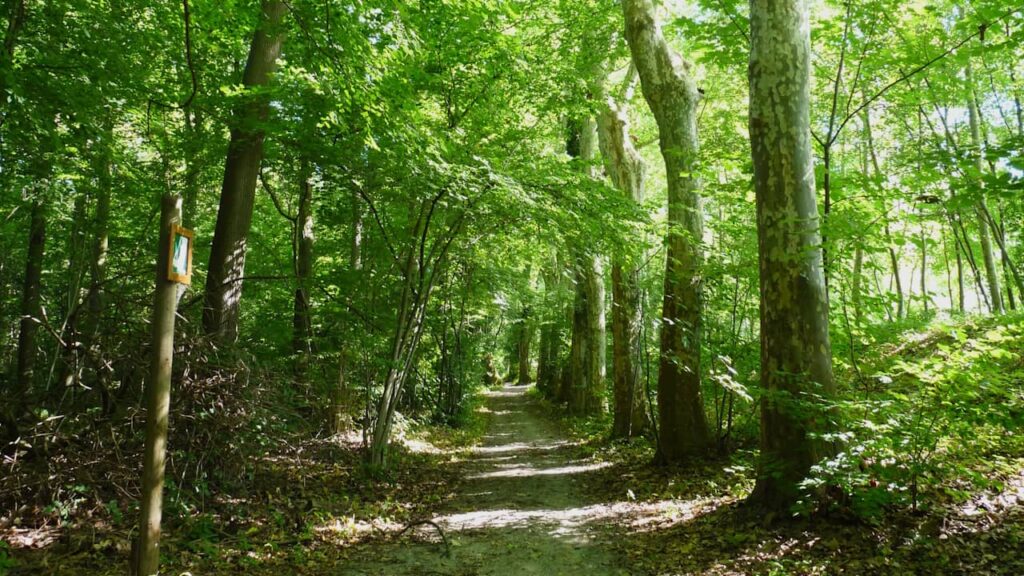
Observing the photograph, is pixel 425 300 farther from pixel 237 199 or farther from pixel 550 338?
pixel 550 338

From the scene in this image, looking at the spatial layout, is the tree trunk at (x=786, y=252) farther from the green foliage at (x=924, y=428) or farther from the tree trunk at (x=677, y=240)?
the tree trunk at (x=677, y=240)

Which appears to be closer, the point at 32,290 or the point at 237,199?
the point at 237,199

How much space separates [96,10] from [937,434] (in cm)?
975

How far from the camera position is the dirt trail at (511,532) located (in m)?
4.75

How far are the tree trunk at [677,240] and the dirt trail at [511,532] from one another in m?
1.76

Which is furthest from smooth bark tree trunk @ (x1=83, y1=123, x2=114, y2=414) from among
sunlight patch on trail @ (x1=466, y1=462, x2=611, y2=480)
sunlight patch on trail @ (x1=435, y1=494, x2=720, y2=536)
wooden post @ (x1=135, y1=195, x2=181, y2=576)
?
sunlight patch on trail @ (x1=466, y1=462, x2=611, y2=480)

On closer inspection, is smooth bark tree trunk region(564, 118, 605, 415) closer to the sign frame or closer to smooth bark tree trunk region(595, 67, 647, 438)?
smooth bark tree trunk region(595, 67, 647, 438)

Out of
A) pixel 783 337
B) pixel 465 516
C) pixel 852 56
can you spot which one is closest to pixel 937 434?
pixel 783 337

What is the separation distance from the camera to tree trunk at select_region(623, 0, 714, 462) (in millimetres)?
7371

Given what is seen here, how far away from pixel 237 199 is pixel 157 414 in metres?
4.86

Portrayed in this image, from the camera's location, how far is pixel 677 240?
7.61 metres

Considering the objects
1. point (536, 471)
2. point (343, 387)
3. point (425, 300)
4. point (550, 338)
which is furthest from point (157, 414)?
point (550, 338)

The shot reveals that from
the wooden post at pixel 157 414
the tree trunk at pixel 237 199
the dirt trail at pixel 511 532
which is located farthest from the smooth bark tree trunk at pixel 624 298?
the wooden post at pixel 157 414

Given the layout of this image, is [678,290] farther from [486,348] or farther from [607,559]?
[486,348]
